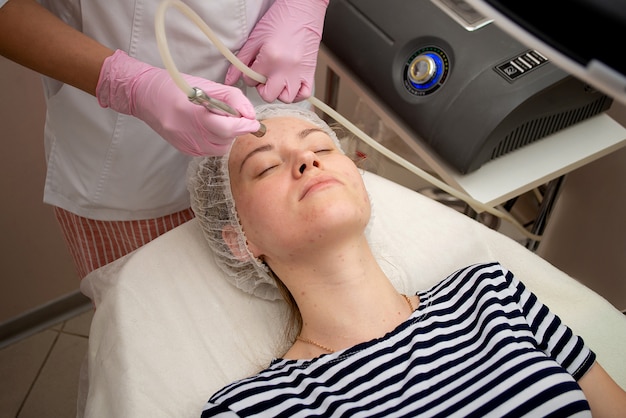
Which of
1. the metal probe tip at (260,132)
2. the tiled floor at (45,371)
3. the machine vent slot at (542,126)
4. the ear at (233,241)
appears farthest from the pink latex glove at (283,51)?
the tiled floor at (45,371)

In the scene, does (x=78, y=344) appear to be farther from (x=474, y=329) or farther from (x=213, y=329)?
(x=474, y=329)

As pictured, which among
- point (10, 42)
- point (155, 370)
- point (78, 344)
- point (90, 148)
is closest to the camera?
point (10, 42)

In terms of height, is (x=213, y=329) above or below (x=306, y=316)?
below

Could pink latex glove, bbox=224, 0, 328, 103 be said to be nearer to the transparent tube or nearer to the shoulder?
the transparent tube

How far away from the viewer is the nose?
3.79 ft

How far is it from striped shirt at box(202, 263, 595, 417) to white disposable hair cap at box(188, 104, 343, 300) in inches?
8.1

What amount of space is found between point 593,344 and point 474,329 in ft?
1.02

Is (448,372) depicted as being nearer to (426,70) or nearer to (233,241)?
(233,241)

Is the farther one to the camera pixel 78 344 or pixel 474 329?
pixel 78 344

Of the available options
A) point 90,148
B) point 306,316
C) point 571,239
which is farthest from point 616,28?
point 571,239

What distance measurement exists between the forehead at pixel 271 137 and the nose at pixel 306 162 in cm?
7

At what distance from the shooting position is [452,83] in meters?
1.38

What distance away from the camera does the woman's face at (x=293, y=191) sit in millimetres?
1111

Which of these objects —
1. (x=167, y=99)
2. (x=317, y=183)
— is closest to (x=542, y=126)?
(x=317, y=183)
